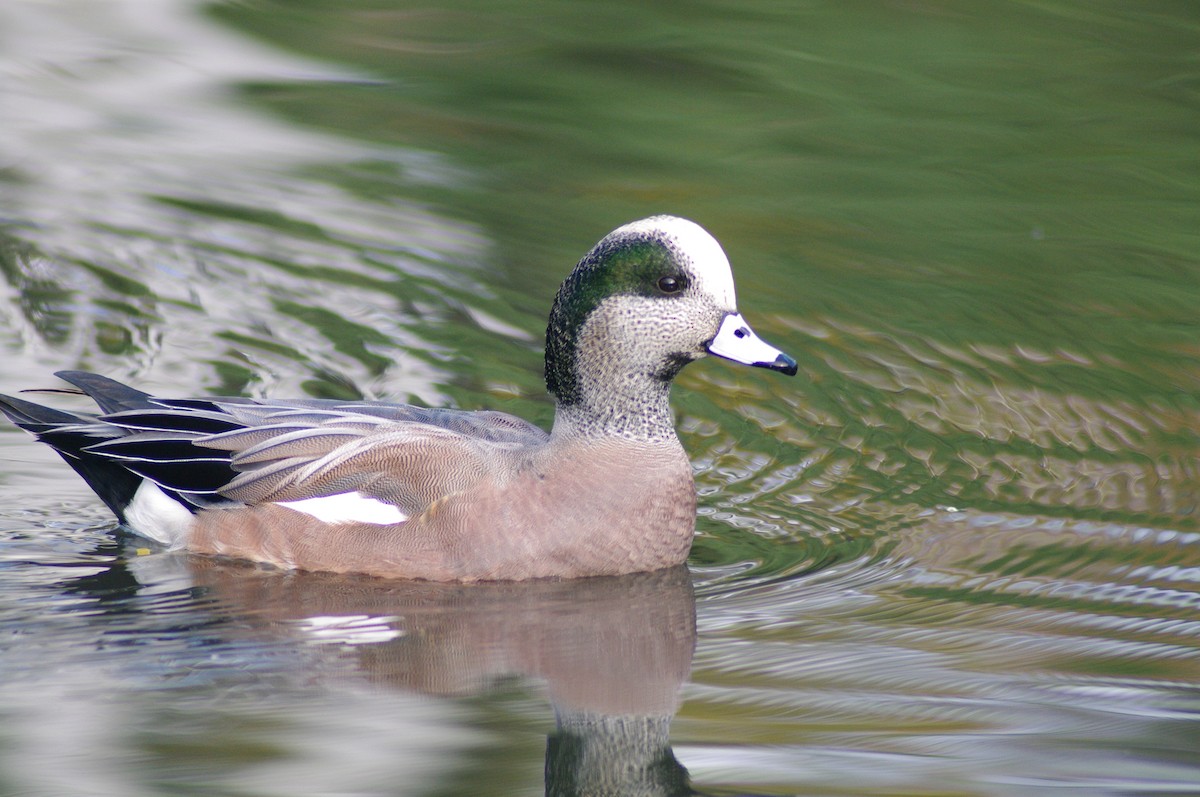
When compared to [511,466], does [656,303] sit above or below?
above

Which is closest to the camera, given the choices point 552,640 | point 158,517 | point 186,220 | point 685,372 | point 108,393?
point 552,640

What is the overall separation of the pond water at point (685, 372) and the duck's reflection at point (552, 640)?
0.06 feet

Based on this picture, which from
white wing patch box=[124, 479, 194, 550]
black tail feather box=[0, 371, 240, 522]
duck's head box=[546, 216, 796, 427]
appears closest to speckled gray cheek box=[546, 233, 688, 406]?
duck's head box=[546, 216, 796, 427]

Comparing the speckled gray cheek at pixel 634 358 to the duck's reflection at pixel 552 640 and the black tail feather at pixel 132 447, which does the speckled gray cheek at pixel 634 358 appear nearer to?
the duck's reflection at pixel 552 640

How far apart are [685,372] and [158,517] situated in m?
2.42

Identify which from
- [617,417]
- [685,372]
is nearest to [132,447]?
[617,417]

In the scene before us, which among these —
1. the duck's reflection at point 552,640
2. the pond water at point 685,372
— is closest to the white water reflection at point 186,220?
the pond water at point 685,372

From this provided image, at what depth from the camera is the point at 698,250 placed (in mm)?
5496

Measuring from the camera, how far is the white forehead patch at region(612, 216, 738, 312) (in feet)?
18.0

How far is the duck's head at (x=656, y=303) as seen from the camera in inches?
217

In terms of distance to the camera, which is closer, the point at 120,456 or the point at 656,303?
the point at 656,303

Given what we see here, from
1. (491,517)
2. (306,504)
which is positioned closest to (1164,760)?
(491,517)

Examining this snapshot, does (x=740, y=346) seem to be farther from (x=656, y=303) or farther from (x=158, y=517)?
(x=158, y=517)

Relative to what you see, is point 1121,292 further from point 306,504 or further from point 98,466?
point 98,466
